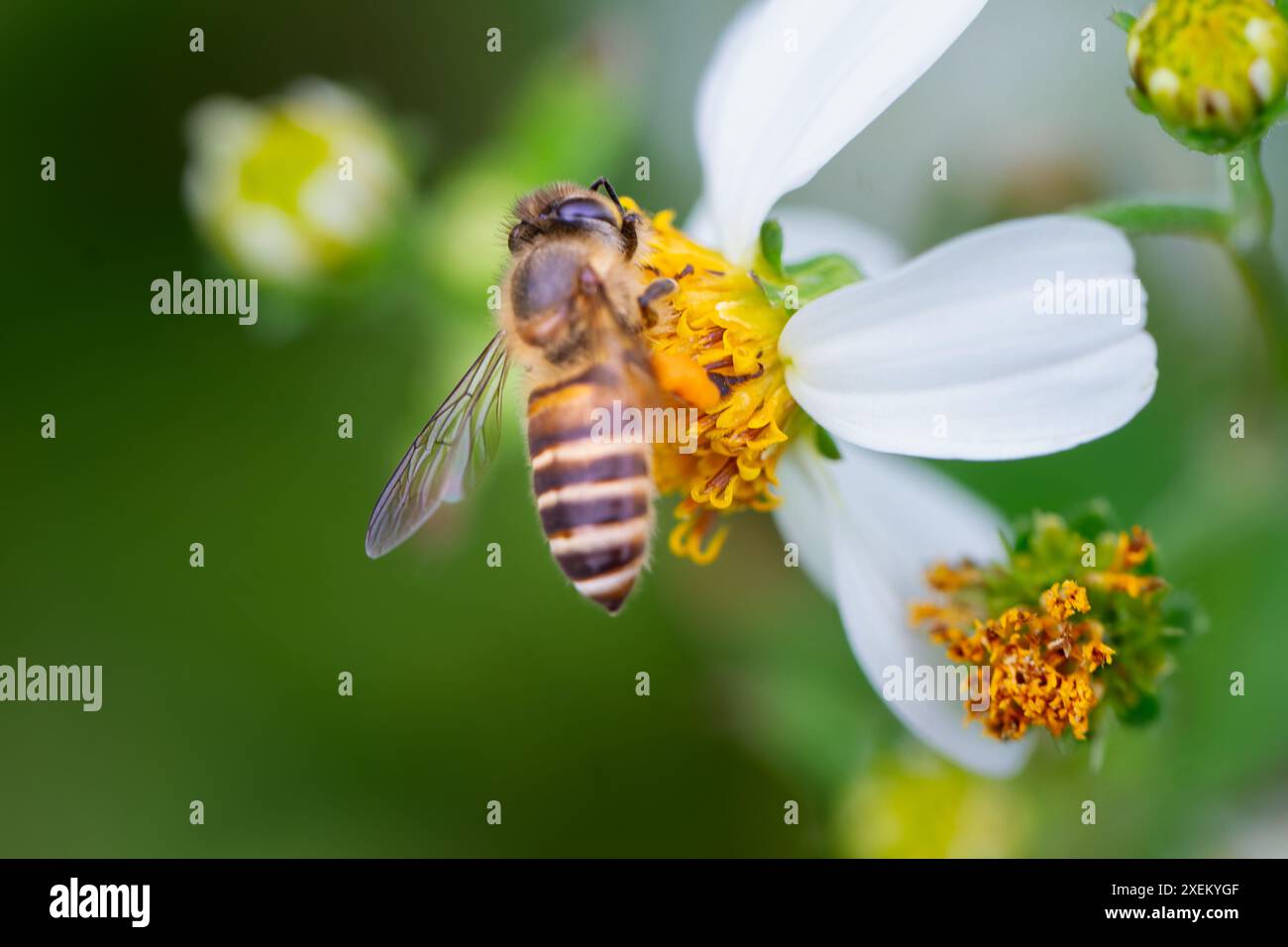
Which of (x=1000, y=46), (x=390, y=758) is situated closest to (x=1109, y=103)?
(x=1000, y=46)

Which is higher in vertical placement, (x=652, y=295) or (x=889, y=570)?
(x=652, y=295)

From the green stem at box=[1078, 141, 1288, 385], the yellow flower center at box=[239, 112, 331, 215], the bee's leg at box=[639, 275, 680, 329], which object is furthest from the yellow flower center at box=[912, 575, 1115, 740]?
the yellow flower center at box=[239, 112, 331, 215]

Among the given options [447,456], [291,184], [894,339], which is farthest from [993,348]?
[291,184]

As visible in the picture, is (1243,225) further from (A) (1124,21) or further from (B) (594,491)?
(B) (594,491)

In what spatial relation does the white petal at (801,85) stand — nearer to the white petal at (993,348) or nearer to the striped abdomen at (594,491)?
the white petal at (993,348)

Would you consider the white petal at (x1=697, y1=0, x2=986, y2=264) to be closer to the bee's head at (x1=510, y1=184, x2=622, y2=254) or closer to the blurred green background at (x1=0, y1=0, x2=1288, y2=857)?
the bee's head at (x1=510, y1=184, x2=622, y2=254)

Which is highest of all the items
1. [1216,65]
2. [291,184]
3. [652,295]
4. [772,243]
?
[291,184]
